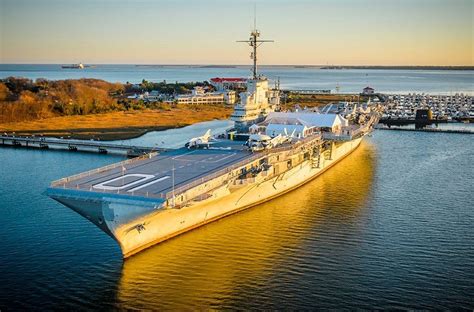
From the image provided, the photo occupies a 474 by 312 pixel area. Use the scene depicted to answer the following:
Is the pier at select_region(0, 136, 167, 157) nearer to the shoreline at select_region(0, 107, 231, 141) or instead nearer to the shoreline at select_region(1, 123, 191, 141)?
the shoreline at select_region(1, 123, 191, 141)

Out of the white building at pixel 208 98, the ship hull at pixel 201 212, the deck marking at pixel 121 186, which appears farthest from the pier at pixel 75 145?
the white building at pixel 208 98

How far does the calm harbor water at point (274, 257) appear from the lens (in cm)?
1753

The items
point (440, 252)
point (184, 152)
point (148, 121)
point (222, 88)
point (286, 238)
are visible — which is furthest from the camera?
point (222, 88)

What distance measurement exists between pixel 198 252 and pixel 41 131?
43.5m

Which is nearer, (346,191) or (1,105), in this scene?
(346,191)

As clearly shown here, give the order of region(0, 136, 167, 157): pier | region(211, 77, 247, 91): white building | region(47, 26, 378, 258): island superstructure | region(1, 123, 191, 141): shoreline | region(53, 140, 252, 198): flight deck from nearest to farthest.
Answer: region(47, 26, 378, 258): island superstructure, region(53, 140, 252, 198): flight deck, region(0, 136, 167, 157): pier, region(1, 123, 191, 141): shoreline, region(211, 77, 247, 91): white building

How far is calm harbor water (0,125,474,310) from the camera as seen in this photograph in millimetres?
17531

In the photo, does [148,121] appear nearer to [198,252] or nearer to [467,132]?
[467,132]

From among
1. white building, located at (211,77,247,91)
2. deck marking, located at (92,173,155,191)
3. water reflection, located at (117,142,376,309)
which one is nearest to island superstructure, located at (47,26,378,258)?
deck marking, located at (92,173,155,191)

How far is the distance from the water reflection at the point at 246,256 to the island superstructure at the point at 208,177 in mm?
981

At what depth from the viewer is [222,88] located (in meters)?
126

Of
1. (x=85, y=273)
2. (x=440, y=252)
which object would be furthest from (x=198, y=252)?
(x=440, y=252)

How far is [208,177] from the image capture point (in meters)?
23.9

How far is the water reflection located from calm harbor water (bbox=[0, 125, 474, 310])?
0.05 m
